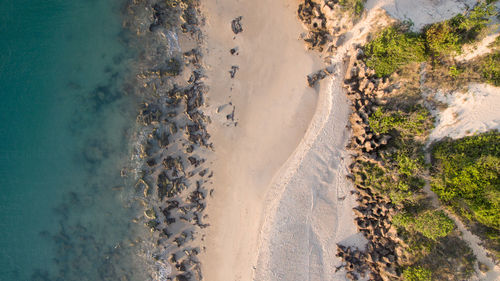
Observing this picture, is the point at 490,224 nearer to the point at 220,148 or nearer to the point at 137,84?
the point at 220,148

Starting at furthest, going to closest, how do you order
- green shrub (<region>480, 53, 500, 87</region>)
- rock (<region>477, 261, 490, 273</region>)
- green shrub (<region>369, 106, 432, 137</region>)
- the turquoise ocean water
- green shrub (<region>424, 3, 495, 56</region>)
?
the turquoise ocean water → green shrub (<region>369, 106, 432, 137</region>) → rock (<region>477, 261, 490, 273</region>) → green shrub (<region>480, 53, 500, 87</region>) → green shrub (<region>424, 3, 495, 56</region>)

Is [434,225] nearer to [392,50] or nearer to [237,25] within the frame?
[392,50]

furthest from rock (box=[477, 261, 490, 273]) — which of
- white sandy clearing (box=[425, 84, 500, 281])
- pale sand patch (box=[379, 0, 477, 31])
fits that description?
pale sand patch (box=[379, 0, 477, 31])

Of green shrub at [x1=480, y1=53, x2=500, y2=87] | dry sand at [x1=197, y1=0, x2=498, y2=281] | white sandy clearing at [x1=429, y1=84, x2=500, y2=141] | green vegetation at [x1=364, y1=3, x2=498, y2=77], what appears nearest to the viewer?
green vegetation at [x1=364, y1=3, x2=498, y2=77]

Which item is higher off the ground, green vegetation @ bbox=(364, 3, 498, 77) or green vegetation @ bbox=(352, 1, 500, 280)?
green vegetation @ bbox=(364, 3, 498, 77)

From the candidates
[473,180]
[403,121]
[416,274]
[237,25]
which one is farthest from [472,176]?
[237,25]

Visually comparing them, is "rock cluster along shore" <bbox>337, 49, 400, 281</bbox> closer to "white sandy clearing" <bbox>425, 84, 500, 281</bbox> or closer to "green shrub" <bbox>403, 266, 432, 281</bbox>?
"green shrub" <bbox>403, 266, 432, 281</bbox>
